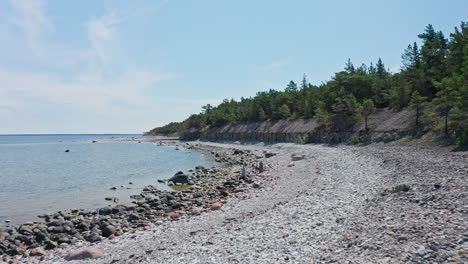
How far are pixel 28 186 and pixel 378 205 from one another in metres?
32.3

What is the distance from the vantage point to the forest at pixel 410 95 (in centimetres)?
2649

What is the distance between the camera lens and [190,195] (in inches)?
885

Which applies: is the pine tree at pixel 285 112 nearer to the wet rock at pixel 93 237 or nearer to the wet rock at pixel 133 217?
the wet rock at pixel 133 217

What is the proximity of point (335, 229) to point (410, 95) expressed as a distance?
41.0 meters

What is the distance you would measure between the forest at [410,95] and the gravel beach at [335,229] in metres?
12.9

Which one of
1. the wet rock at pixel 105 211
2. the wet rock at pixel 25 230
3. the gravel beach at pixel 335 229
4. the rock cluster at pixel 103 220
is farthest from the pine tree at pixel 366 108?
the wet rock at pixel 25 230

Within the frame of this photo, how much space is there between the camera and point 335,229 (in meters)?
9.04

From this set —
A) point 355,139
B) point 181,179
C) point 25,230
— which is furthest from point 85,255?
point 355,139

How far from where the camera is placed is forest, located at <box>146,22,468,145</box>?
2649cm

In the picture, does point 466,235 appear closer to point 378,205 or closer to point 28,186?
point 378,205

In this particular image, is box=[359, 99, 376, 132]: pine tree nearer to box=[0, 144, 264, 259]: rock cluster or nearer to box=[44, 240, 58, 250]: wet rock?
box=[0, 144, 264, 259]: rock cluster

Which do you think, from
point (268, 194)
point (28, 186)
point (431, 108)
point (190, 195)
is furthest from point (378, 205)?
point (28, 186)

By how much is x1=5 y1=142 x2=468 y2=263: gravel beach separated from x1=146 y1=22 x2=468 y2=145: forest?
1288cm

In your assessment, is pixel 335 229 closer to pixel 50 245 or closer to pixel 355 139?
pixel 50 245
